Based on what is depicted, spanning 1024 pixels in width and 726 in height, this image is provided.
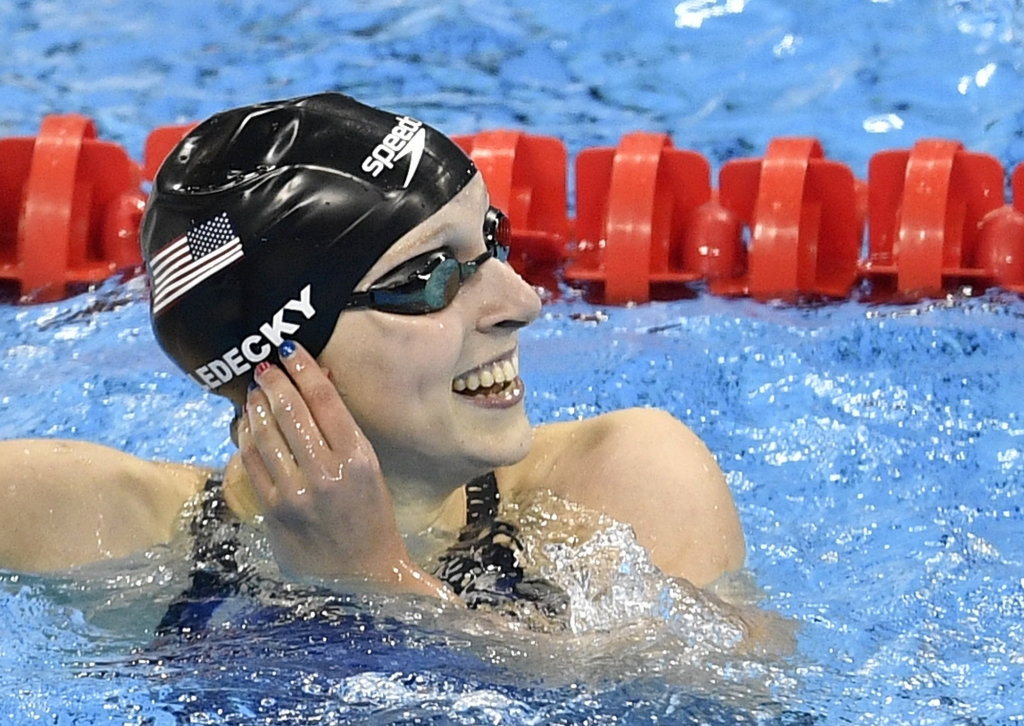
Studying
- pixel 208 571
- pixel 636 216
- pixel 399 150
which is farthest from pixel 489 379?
pixel 636 216

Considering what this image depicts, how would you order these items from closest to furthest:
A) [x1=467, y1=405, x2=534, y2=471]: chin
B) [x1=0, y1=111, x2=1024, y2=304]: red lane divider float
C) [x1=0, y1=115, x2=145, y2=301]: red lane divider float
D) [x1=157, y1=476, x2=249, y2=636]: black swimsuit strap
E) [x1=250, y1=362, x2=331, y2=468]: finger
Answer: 1. [x1=250, y1=362, x2=331, y2=468]: finger
2. [x1=467, y1=405, x2=534, y2=471]: chin
3. [x1=157, y1=476, x2=249, y2=636]: black swimsuit strap
4. [x1=0, y1=111, x2=1024, y2=304]: red lane divider float
5. [x1=0, y1=115, x2=145, y2=301]: red lane divider float

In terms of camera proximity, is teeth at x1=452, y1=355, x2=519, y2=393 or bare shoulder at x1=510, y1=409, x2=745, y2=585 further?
bare shoulder at x1=510, y1=409, x2=745, y2=585

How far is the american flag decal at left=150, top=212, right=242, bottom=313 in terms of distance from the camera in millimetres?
2027

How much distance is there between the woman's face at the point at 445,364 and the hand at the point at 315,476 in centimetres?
5

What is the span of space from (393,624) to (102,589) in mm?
474

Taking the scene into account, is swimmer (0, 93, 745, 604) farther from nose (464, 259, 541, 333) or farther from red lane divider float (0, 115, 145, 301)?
red lane divider float (0, 115, 145, 301)

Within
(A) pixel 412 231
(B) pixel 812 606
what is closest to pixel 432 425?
(A) pixel 412 231

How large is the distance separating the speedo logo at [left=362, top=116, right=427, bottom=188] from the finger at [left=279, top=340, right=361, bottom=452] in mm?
265

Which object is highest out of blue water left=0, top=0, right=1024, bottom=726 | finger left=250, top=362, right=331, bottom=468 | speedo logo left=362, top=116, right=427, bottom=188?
speedo logo left=362, top=116, right=427, bottom=188

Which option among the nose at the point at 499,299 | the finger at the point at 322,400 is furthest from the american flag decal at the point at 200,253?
the nose at the point at 499,299

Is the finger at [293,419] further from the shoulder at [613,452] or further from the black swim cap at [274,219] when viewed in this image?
the shoulder at [613,452]

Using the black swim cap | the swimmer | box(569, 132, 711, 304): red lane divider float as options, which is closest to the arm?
the swimmer

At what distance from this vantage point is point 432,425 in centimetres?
210

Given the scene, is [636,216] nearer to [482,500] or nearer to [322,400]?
[482,500]
